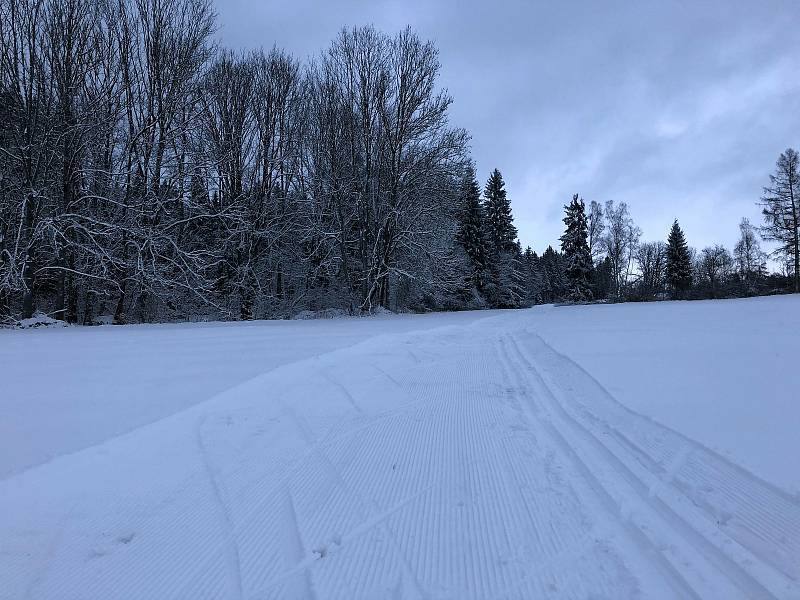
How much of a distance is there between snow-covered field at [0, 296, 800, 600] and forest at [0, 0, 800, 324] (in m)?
11.8

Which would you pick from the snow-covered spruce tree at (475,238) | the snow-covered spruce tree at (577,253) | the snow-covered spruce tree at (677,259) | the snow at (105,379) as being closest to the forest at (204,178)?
the snow at (105,379)

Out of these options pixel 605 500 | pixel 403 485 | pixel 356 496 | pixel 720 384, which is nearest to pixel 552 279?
pixel 720 384

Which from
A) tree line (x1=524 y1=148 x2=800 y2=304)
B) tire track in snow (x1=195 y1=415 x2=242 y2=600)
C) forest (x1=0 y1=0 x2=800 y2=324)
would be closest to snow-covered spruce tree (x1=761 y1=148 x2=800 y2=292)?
tree line (x1=524 y1=148 x2=800 y2=304)

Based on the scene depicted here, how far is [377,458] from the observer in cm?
314

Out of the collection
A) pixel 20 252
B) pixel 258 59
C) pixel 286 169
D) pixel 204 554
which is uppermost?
pixel 258 59

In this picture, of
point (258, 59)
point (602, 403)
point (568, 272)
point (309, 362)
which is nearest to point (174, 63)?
point (258, 59)

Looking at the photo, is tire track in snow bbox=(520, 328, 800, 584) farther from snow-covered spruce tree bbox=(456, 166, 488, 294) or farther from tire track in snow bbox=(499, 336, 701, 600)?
snow-covered spruce tree bbox=(456, 166, 488, 294)

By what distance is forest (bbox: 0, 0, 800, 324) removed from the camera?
46.3ft

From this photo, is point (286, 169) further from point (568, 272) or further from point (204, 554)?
point (568, 272)

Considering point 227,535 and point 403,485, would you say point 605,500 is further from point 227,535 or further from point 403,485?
point 227,535

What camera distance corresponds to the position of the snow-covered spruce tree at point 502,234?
3772 cm

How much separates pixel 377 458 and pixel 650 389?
3361mm

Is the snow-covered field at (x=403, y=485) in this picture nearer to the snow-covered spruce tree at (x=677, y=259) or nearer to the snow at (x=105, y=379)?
the snow at (x=105, y=379)

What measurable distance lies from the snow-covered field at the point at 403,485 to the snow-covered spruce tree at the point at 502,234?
3264cm
